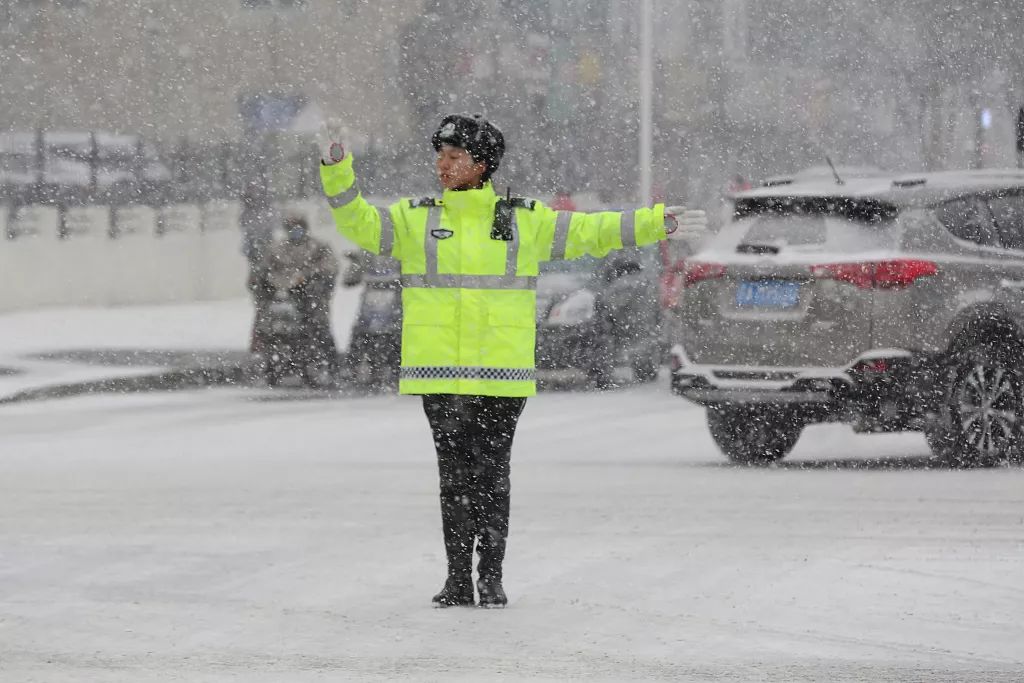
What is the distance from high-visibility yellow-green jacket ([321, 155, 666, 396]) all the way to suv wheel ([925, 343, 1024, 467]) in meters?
5.55

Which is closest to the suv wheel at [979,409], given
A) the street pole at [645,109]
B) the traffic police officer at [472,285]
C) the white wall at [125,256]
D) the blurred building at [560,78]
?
the traffic police officer at [472,285]

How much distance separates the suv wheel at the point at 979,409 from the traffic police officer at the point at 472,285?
5448mm

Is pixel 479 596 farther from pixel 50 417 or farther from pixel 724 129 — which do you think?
pixel 724 129

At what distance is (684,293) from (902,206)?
1298mm

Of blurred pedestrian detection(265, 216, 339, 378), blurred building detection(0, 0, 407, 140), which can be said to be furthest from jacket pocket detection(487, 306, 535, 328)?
blurred building detection(0, 0, 407, 140)

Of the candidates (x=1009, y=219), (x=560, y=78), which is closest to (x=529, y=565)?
(x=1009, y=219)

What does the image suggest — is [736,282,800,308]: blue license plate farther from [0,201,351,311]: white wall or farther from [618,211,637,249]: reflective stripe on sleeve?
[0,201,351,311]: white wall

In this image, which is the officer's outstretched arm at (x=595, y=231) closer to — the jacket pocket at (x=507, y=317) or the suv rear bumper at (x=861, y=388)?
the jacket pocket at (x=507, y=317)

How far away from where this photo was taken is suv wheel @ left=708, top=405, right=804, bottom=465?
1441cm

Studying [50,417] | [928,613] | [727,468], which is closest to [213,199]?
[50,417]

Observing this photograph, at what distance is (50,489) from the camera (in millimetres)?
12711

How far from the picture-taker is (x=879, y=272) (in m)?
13.5

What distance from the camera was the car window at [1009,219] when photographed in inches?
555

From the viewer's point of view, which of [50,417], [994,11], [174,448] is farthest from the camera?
[994,11]
